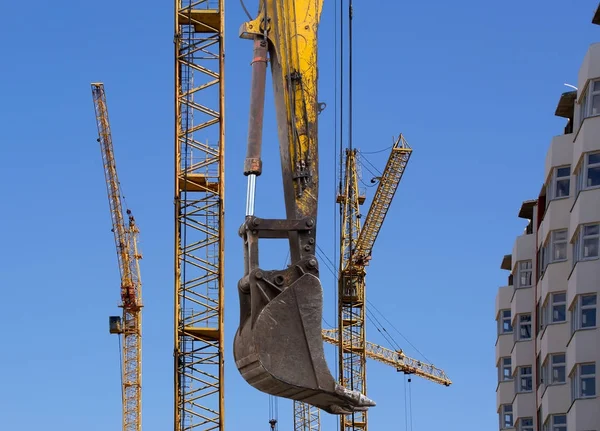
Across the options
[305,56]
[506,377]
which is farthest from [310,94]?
[506,377]

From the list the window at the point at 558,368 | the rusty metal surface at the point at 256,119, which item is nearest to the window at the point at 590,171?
the window at the point at 558,368

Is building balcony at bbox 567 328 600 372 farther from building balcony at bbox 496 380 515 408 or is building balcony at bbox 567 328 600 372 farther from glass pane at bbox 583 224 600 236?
building balcony at bbox 496 380 515 408

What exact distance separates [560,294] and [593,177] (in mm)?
6434

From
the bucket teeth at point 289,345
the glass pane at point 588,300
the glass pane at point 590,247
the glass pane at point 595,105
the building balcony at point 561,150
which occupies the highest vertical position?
the building balcony at point 561,150

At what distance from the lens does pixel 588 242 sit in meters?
52.0

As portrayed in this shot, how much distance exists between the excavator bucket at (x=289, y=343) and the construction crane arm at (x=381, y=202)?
308ft

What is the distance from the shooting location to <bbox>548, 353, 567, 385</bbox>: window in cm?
5731

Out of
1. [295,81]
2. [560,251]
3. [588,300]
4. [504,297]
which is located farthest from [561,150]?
[295,81]

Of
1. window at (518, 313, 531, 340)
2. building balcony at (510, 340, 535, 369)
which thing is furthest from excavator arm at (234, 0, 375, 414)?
window at (518, 313, 531, 340)

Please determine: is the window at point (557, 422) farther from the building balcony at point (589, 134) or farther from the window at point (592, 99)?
the window at point (592, 99)

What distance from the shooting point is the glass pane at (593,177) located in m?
52.0

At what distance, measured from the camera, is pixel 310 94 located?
25.7m

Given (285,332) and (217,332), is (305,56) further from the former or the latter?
(217,332)

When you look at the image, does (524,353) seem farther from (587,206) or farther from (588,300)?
(587,206)
